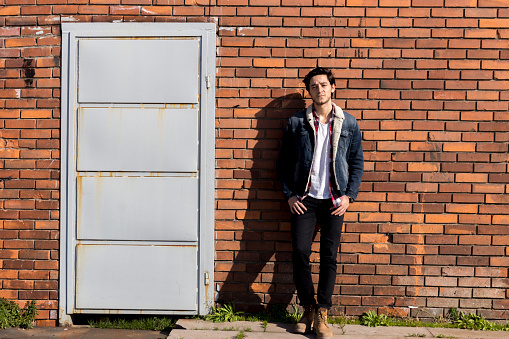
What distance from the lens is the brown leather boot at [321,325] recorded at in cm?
328

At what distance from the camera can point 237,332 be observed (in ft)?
11.3

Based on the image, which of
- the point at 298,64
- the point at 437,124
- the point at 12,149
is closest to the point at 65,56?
the point at 12,149

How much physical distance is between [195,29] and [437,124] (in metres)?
2.23

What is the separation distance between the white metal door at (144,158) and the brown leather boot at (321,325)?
0.98 m

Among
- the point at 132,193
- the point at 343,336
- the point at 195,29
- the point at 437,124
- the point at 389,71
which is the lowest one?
the point at 343,336

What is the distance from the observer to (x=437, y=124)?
369 centimetres

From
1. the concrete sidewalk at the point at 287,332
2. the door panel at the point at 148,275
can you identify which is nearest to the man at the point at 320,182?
the concrete sidewalk at the point at 287,332

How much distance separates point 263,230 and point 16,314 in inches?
89.2

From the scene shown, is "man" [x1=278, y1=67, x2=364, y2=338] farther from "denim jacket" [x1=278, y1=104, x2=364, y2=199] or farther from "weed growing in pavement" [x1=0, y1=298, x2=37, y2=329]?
"weed growing in pavement" [x1=0, y1=298, x2=37, y2=329]

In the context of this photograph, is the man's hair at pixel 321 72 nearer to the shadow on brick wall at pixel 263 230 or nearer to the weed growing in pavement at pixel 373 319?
the shadow on brick wall at pixel 263 230

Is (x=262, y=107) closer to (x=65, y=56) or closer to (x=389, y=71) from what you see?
(x=389, y=71)

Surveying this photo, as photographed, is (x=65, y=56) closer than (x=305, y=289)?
No

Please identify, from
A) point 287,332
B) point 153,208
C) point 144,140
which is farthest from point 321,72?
point 287,332

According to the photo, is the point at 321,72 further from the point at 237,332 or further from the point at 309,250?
the point at 237,332
